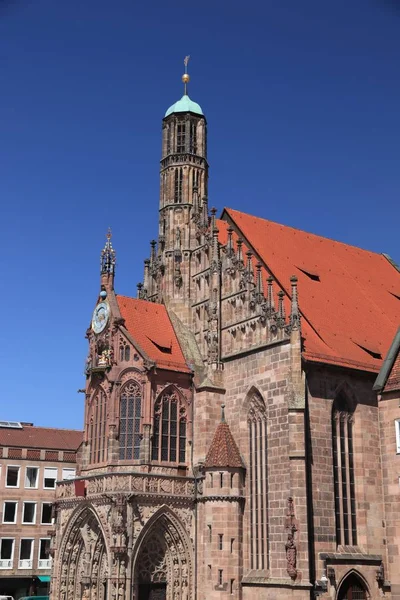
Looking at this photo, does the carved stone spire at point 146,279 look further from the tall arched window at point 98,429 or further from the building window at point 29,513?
the building window at point 29,513

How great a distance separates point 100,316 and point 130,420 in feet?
19.9

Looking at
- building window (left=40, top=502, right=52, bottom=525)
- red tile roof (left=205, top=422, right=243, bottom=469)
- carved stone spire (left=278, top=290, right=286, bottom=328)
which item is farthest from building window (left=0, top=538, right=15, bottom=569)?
carved stone spire (left=278, top=290, right=286, bottom=328)

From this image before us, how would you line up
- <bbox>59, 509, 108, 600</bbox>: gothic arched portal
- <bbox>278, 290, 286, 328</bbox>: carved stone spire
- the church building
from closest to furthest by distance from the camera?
1. the church building
2. <bbox>278, 290, 286, 328</bbox>: carved stone spire
3. <bbox>59, 509, 108, 600</bbox>: gothic arched portal

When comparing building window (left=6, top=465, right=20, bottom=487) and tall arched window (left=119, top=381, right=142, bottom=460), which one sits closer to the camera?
tall arched window (left=119, top=381, right=142, bottom=460)

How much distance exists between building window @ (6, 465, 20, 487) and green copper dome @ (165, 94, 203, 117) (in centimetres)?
2755

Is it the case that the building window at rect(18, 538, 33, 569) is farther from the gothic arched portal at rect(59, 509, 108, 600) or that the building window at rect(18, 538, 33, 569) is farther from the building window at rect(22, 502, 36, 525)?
the gothic arched portal at rect(59, 509, 108, 600)

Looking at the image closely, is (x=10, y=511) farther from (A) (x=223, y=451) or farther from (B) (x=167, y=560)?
(A) (x=223, y=451)

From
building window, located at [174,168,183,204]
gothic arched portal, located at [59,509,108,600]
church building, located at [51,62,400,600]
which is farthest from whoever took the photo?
building window, located at [174,168,183,204]

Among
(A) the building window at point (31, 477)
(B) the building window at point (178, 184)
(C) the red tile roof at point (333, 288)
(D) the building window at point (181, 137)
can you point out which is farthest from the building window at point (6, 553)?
(D) the building window at point (181, 137)

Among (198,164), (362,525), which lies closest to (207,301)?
(198,164)

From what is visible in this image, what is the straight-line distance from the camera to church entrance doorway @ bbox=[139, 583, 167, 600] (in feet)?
115

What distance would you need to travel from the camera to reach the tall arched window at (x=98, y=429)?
38594mm

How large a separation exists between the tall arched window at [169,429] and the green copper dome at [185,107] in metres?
16.9

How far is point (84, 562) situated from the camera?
37.8 m
